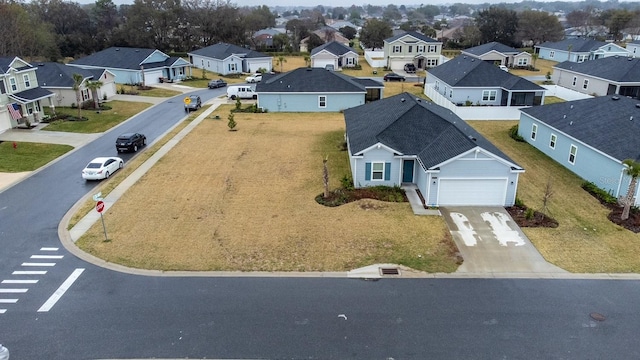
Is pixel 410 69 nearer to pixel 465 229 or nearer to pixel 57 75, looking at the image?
pixel 57 75

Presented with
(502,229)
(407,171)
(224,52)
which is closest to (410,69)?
(224,52)

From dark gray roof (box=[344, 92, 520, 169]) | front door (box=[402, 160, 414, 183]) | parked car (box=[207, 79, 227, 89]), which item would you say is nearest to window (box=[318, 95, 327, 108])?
dark gray roof (box=[344, 92, 520, 169])

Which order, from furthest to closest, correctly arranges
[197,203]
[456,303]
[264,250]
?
[197,203]
[264,250]
[456,303]

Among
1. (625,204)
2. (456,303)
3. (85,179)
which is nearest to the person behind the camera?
(456,303)


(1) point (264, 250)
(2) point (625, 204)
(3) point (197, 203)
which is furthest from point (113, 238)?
(2) point (625, 204)

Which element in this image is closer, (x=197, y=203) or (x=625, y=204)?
(x=625, y=204)

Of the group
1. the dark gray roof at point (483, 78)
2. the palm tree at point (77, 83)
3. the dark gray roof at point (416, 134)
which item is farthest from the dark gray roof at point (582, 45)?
the palm tree at point (77, 83)

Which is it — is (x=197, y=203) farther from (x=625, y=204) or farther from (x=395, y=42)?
(x=395, y=42)
